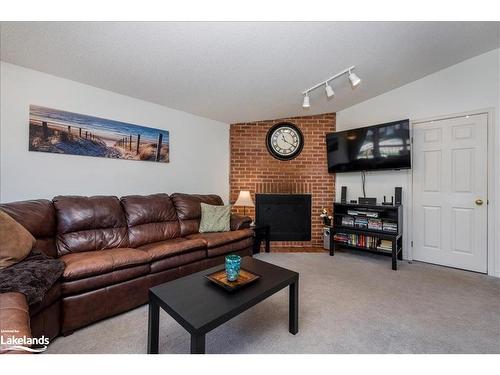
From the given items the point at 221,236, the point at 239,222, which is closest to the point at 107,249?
the point at 221,236

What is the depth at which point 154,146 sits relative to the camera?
10.4ft

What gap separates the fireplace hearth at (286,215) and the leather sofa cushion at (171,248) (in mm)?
1637

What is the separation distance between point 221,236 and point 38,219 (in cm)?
171

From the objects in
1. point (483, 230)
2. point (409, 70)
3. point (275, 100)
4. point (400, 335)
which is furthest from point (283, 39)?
point (483, 230)

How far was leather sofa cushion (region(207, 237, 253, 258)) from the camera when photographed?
8.53 ft

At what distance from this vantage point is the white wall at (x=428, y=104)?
2.63 m

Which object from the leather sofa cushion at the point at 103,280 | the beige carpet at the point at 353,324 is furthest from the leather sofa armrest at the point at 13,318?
the beige carpet at the point at 353,324

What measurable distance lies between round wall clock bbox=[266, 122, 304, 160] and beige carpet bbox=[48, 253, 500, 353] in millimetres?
2221

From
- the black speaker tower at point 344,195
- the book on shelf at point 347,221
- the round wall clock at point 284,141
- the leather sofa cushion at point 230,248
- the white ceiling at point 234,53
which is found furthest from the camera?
the round wall clock at point 284,141

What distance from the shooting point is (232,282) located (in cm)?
147

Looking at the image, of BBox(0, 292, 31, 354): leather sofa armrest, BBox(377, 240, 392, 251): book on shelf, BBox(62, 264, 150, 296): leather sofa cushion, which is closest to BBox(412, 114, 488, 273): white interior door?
BBox(377, 240, 392, 251): book on shelf

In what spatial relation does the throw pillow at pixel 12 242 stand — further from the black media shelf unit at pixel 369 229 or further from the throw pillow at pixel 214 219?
the black media shelf unit at pixel 369 229
